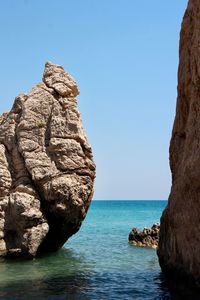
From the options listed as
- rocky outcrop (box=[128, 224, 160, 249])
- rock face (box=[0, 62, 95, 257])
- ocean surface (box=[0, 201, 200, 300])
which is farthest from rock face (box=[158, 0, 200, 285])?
rocky outcrop (box=[128, 224, 160, 249])

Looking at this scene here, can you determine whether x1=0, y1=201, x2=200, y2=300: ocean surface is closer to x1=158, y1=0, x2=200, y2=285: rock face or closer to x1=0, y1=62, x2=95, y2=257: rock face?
x1=158, y1=0, x2=200, y2=285: rock face

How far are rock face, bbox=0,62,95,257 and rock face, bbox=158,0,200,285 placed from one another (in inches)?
281

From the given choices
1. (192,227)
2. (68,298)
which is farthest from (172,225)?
(68,298)

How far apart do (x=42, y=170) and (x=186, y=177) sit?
11278 mm

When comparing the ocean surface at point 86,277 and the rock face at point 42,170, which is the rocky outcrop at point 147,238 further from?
the rock face at point 42,170

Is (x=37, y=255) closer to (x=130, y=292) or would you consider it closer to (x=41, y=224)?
(x=41, y=224)

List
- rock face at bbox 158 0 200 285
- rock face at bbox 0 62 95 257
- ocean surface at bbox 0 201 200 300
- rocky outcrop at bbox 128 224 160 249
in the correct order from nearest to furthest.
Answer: rock face at bbox 158 0 200 285 → ocean surface at bbox 0 201 200 300 → rock face at bbox 0 62 95 257 → rocky outcrop at bbox 128 224 160 249

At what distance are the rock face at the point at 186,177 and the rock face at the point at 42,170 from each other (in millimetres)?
7132

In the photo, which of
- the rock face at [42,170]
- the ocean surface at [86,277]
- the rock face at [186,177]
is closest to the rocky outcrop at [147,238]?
the ocean surface at [86,277]

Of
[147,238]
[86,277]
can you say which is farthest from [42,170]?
[147,238]

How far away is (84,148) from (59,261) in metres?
6.98

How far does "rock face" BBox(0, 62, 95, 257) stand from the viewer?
26.8m

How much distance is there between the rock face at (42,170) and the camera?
26.8 metres

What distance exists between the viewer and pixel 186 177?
18.6 metres
